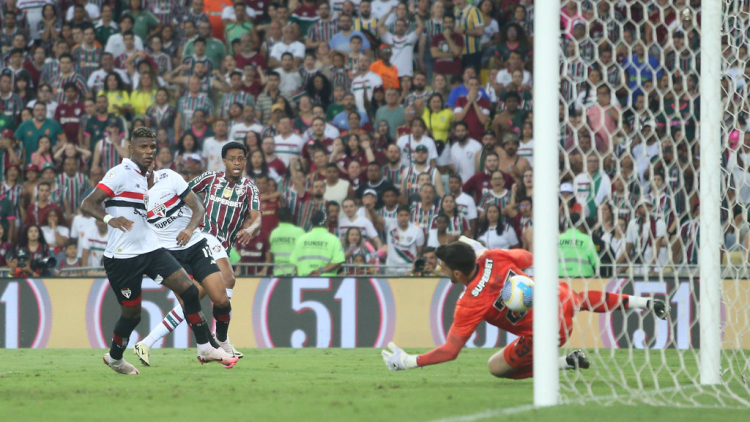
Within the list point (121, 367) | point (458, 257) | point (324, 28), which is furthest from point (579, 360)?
point (324, 28)

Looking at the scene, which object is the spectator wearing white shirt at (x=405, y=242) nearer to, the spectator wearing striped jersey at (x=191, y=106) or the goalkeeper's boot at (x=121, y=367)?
the spectator wearing striped jersey at (x=191, y=106)

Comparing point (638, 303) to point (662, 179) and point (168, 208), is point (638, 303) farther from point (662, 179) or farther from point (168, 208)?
point (168, 208)

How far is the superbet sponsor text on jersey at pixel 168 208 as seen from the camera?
9.27 meters

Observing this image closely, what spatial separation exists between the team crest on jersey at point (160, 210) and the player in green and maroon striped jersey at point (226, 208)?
0.58 meters

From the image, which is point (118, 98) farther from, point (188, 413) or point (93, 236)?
point (188, 413)

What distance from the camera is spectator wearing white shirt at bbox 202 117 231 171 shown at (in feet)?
54.3

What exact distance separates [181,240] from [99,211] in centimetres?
89

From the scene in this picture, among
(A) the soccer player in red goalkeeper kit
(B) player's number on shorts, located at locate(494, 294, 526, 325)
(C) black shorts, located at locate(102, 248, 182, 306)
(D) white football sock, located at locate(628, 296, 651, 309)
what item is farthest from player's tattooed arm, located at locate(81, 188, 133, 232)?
(D) white football sock, located at locate(628, 296, 651, 309)

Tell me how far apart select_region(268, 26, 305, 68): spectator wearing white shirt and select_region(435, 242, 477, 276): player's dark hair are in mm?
11061

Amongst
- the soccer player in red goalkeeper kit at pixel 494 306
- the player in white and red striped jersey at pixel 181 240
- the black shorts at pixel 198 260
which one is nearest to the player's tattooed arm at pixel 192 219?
the player in white and red striped jersey at pixel 181 240

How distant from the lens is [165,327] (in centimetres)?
1002

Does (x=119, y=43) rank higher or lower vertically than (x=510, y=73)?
higher

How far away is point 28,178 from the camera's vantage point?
54.7 feet

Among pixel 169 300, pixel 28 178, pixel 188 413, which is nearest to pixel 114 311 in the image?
pixel 169 300
